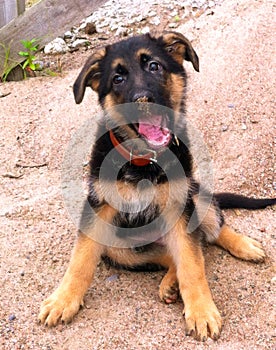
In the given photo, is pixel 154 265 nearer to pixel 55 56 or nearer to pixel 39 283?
pixel 39 283

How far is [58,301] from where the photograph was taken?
3639 mm

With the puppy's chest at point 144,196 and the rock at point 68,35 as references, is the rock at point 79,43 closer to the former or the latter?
the rock at point 68,35

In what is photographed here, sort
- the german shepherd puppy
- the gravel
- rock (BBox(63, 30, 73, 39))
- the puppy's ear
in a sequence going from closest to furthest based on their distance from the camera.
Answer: the german shepherd puppy, the puppy's ear, the gravel, rock (BBox(63, 30, 73, 39))

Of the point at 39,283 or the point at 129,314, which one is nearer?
the point at 129,314

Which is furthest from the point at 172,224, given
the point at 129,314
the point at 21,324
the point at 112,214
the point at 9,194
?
the point at 9,194

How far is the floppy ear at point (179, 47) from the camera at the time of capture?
4.00 meters

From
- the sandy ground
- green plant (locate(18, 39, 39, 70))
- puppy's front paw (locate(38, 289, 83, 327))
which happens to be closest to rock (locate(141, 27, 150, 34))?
the sandy ground

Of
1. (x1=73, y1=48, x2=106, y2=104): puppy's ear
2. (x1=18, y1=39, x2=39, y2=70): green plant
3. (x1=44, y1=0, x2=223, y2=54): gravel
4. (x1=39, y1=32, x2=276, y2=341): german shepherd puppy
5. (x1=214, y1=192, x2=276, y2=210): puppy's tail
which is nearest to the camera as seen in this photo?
(x1=39, y1=32, x2=276, y2=341): german shepherd puppy

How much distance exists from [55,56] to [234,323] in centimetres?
432

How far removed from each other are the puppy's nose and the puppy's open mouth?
16 cm

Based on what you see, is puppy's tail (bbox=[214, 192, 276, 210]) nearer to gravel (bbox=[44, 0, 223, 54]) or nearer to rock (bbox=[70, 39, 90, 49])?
gravel (bbox=[44, 0, 223, 54])

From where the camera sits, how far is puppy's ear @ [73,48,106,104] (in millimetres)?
3811

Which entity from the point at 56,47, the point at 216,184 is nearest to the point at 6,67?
the point at 56,47

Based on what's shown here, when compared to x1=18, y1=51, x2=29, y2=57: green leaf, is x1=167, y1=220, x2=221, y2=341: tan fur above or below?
below
